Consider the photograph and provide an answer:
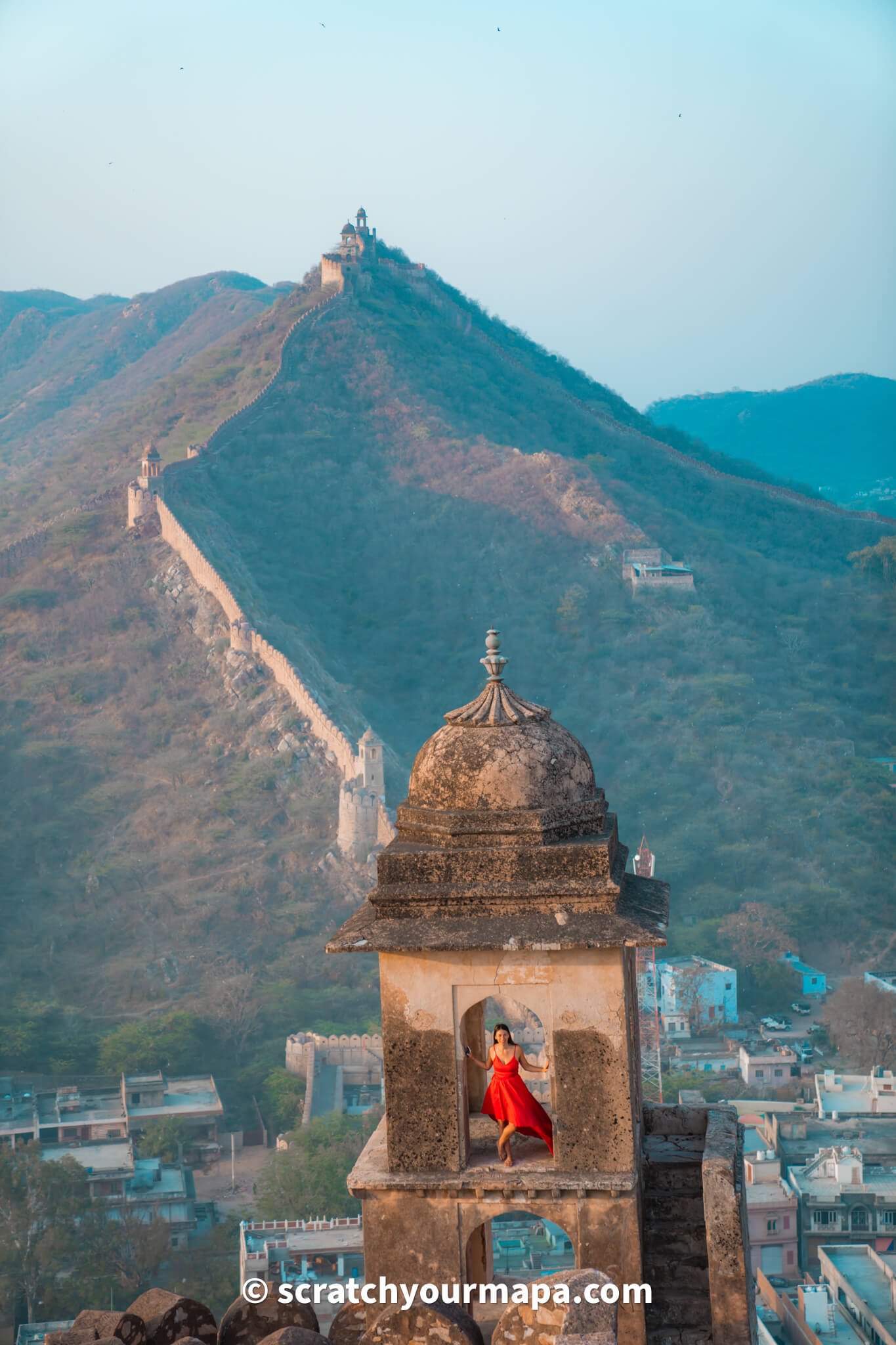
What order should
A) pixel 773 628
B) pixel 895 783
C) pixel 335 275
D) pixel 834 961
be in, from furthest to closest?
pixel 335 275, pixel 773 628, pixel 895 783, pixel 834 961

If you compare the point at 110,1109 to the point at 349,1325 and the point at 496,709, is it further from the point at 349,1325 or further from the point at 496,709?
the point at 496,709

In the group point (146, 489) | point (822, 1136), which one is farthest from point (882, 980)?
point (146, 489)

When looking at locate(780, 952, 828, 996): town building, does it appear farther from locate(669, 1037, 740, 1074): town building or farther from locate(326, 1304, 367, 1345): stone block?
locate(326, 1304, 367, 1345): stone block

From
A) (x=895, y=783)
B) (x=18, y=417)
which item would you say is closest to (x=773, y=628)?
(x=895, y=783)

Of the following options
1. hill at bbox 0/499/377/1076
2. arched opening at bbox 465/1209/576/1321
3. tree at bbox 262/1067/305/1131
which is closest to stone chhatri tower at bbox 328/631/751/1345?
arched opening at bbox 465/1209/576/1321

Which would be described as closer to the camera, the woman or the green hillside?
the woman

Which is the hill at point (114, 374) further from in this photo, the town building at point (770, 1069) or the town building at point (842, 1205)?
the town building at point (842, 1205)

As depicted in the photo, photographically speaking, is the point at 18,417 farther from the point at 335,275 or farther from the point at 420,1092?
the point at 420,1092
